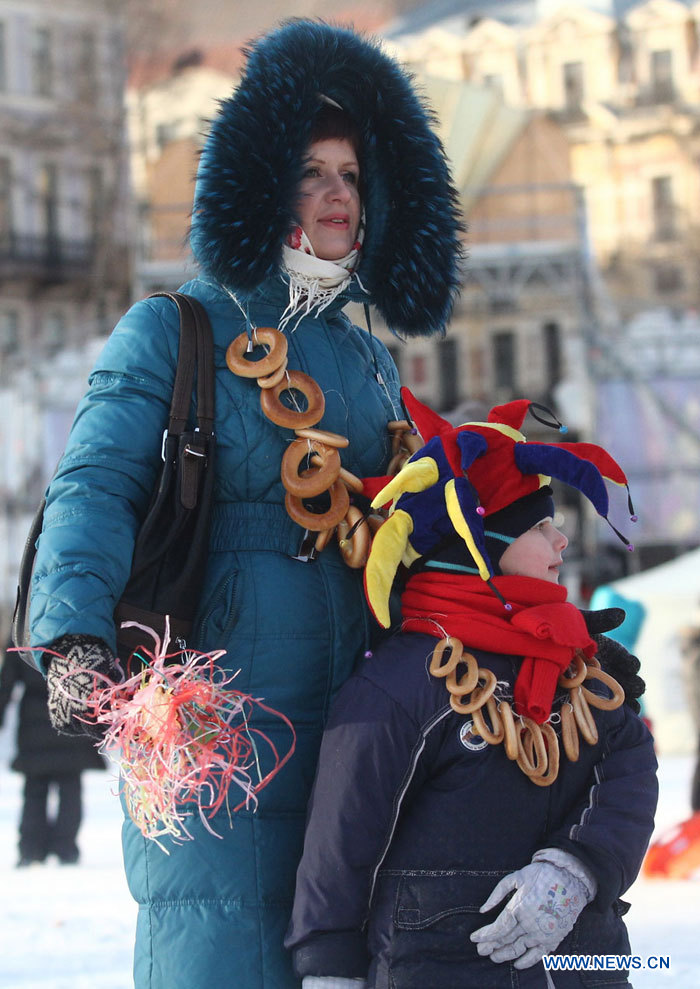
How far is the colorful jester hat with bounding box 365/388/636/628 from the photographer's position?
192 cm

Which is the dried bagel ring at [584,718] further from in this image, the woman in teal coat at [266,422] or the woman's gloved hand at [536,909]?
the woman in teal coat at [266,422]

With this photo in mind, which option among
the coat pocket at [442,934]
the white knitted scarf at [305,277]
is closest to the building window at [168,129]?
the white knitted scarf at [305,277]

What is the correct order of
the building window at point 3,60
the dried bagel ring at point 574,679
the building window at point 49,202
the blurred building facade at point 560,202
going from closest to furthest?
the dried bagel ring at point 574,679 < the blurred building facade at point 560,202 < the building window at point 3,60 < the building window at point 49,202

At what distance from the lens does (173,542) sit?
1.93 metres

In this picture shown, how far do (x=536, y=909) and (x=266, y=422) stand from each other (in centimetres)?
81

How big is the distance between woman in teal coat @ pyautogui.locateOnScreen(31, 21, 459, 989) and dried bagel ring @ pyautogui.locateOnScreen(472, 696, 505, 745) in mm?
251

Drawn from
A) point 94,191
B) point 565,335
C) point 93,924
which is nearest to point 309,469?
point 93,924

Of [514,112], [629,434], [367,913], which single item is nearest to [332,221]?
[367,913]

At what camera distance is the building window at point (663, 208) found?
1087 inches

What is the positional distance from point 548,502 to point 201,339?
0.58 m

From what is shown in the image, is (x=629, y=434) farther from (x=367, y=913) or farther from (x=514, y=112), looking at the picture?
(x=367, y=913)

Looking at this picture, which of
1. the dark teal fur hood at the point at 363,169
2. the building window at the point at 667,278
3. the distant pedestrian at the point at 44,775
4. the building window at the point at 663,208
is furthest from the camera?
the building window at the point at 663,208

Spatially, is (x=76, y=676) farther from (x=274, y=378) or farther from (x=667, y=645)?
(x=667, y=645)

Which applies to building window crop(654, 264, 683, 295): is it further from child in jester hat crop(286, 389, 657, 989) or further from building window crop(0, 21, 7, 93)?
child in jester hat crop(286, 389, 657, 989)
